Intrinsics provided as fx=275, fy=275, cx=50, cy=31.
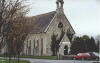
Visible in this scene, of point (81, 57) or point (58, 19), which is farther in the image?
point (58, 19)

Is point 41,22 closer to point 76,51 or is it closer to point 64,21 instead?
point 64,21

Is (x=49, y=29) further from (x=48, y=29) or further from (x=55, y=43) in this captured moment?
(x=55, y=43)

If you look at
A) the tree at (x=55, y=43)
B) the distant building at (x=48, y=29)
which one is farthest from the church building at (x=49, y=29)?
the tree at (x=55, y=43)

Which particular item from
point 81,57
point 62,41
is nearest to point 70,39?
point 62,41

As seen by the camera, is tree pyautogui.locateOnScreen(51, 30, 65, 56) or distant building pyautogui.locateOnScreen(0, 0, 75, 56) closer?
tree pyautogui.locateOnScreen(51, 30, 65, 56)

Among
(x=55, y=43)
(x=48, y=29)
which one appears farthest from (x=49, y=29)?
(x=55, y=43)

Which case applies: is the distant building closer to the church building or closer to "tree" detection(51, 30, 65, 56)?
the church building

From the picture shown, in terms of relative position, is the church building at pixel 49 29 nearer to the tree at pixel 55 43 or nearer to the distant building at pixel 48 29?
the distant building at pixel 48 29

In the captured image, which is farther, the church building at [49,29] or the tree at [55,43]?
the church building at [49,29]

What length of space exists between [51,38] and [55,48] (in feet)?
7.97

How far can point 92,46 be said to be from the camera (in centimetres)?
4281

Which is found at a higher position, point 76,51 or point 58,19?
point 58,19

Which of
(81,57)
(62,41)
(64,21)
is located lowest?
(81,57)

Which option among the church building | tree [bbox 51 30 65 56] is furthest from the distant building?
tree [bbox 51 30 65 56]
